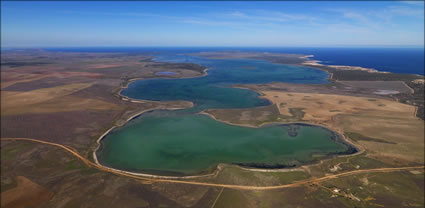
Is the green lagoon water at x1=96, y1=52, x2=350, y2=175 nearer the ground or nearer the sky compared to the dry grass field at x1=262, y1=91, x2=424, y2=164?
nearer the ground

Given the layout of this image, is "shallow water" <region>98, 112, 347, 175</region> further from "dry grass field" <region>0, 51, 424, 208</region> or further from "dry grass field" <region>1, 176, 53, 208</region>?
"dry grass field" <region>1, 176, 53, 208</region>

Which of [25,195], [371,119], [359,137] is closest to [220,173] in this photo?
[25,195]

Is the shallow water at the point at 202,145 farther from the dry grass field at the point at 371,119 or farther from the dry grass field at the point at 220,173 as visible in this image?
the dry grass field at the point at 371,119

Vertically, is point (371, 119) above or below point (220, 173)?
above

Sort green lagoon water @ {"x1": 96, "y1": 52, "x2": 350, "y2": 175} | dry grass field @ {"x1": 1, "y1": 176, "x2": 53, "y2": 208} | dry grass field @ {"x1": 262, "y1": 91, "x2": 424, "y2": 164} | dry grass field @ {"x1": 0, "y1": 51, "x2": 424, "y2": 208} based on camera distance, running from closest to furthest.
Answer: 1. dry grass field @ {"x1": 1, "y1": 176, "x2": 53, "y2": 208}
2. dry grass field @ {"x1": 0, "y1": 51, "x2": 424, "y2": 208}
3. green lagoon water @ {"x1": 96, "y1": 52, "x2": 350, "y2": 175}
4. dry grass field @ {"x1": 262, "y1": 91, "x2": 424, "y2": 164}

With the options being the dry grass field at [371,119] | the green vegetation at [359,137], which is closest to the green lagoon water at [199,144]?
the green vegetation at [359,137]

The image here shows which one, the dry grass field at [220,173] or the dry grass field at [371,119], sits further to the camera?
the dry grass field at [371,119]

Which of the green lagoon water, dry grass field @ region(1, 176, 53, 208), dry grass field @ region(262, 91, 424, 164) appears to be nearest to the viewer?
dry grass field @ region(1, 176, 53, 208)

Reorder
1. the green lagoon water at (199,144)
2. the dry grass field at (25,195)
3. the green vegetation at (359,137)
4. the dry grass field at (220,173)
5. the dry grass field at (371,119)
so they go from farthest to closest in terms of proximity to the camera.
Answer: the green vegetation at (359,137) < the dry grass field at (371,119) < the green lagoon water at (199,144) < the dry grass field at (220,173) < the dry grass field at (25,195)

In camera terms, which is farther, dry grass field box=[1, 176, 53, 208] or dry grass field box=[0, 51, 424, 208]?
dry grass field box=[0, 51, 424, 208]

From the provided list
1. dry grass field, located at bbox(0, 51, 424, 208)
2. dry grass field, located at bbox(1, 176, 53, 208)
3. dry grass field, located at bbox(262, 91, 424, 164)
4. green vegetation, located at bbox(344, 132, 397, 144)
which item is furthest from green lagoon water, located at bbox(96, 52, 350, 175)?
dry grass field, located at bbox(1, 176, 53, 208)

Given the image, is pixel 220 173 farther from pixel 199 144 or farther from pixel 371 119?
pixel 371 119
